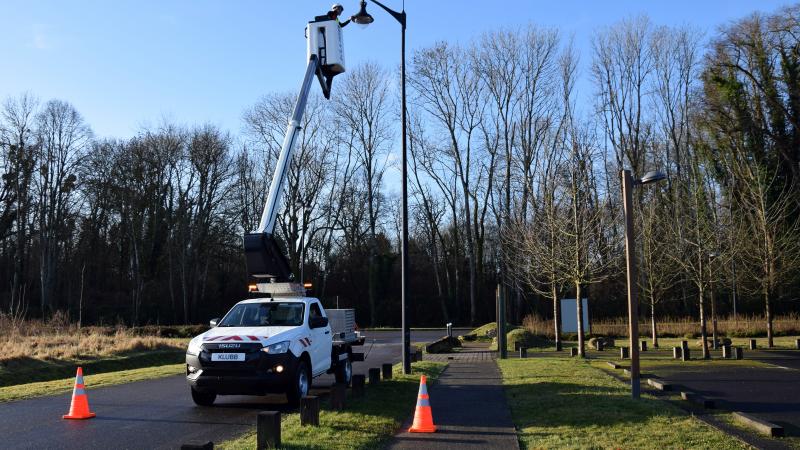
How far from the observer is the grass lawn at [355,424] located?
769 centimetres

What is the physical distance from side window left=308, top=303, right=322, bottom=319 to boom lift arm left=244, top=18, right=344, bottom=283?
1.22 meters

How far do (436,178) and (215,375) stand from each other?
141 ft

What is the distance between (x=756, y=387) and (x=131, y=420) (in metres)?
12.0

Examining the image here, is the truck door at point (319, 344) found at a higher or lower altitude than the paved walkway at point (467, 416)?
higher

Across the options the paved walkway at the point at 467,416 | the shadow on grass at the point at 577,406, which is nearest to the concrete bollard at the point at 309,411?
the paved walkway at the point at 467,416

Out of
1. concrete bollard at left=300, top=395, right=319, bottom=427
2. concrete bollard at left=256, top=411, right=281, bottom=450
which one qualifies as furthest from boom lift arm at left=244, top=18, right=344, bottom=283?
concrete bollard at left=256, top=411, right=281, bottom=450

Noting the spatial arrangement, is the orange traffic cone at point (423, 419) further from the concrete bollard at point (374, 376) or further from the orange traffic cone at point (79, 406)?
the orange traffic cone at point (79, 406)

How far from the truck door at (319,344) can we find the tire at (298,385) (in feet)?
1.76

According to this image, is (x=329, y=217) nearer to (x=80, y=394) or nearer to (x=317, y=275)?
(x=317, y=275)

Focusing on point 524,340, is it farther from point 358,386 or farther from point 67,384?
point 67,384

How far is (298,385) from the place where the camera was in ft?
36.0

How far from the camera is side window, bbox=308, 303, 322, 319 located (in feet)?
41.0

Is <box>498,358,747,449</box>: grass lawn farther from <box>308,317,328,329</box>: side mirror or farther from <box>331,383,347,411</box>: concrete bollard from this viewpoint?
<box>308,317,328,329</box>: side mirror

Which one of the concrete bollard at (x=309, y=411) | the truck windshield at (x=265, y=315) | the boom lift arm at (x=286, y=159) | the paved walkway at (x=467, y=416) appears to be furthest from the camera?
the boom lift arm at (x=286, y=159)
